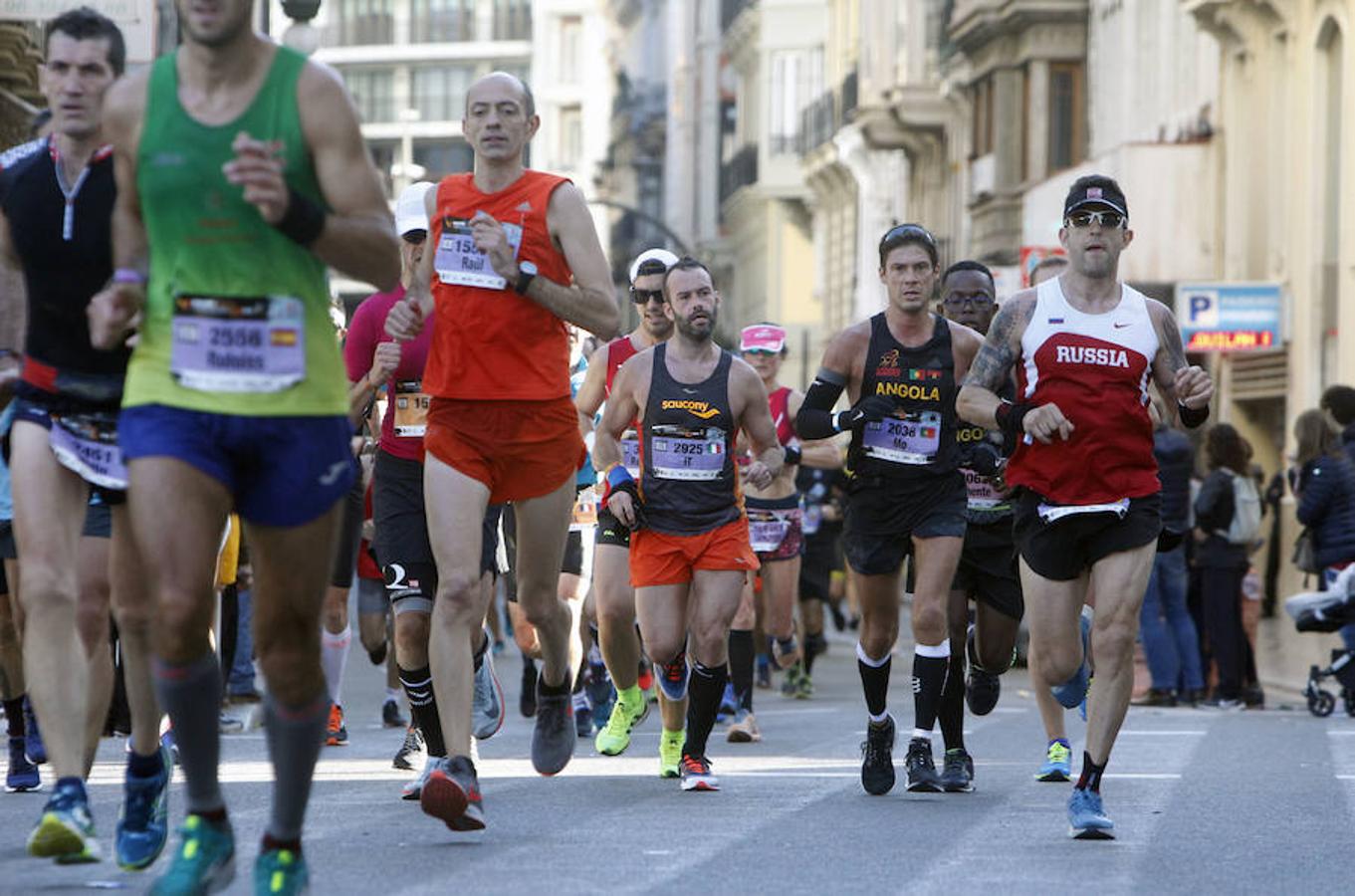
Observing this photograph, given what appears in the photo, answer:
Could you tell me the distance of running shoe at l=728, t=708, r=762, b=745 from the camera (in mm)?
14930

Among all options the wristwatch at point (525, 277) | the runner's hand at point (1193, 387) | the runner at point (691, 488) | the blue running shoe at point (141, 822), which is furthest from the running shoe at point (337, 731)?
the blue running shoe at point (141, 822)

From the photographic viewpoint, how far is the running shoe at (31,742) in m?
11.2

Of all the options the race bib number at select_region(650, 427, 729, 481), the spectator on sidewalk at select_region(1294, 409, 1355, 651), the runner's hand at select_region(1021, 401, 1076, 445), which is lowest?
the spectator on sidewalk at select_region(1294, 409, 1355, 651)

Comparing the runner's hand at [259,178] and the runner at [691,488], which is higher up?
the runner's hand at [259,178]

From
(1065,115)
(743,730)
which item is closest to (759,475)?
(743,730)

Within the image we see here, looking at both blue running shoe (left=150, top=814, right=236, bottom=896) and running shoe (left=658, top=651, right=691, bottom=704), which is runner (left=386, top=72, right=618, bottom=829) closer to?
running shoe (left=658, top=651, right=691, bottom=704)

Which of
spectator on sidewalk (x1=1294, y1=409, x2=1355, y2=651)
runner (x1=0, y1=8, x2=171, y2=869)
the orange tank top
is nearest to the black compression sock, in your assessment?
the orange tank top

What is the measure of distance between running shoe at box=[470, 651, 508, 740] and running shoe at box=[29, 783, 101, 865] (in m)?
3.54

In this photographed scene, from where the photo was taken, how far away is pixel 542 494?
9781 mm

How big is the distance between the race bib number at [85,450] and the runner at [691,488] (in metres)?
3.67

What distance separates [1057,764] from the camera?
1214 centimetres

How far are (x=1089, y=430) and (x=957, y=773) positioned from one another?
6.79 ft

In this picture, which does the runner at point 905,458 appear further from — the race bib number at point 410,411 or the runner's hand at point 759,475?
the race bib number at point 410,411

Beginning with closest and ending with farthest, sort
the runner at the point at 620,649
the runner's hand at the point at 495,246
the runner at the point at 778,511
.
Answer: the runner's hand at the point at 495,246 → the runner at the point at 620,649 → the runner at the point at 778,511
